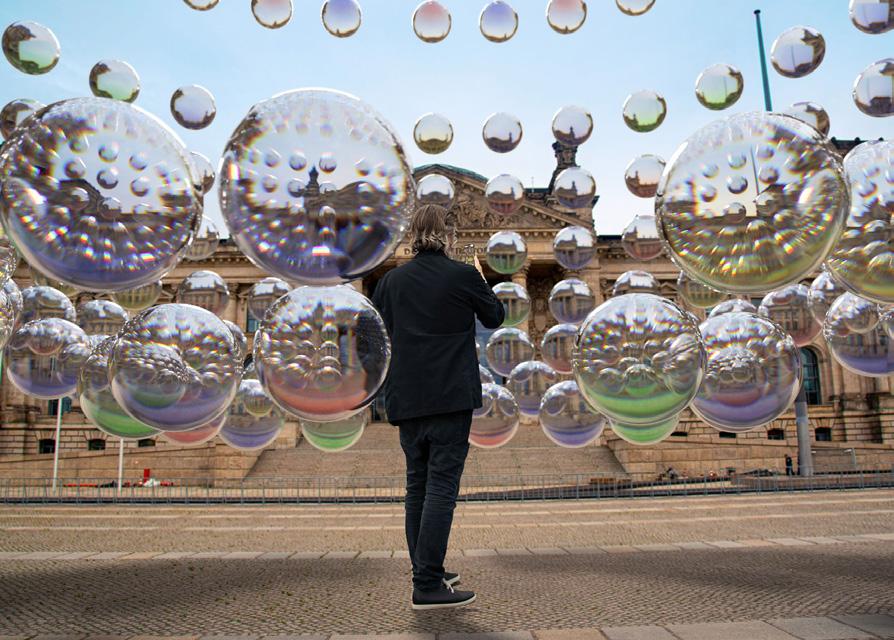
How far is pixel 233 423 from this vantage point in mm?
6336

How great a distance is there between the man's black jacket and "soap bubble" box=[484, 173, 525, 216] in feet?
8.05

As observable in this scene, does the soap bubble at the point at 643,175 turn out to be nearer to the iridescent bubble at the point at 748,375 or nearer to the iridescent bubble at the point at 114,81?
the iridescent bubble at the point at 748,375

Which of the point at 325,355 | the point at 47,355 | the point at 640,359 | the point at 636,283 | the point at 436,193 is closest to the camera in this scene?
the point at 325,355

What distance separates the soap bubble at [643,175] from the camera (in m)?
Result: 5.73

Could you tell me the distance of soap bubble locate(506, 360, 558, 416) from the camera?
7.28 meters

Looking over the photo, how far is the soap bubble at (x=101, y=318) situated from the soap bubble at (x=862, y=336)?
6415 mm

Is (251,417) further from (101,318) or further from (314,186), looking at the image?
(314,186)

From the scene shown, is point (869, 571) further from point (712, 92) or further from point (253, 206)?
point (253, 206)

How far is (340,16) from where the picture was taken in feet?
16.8

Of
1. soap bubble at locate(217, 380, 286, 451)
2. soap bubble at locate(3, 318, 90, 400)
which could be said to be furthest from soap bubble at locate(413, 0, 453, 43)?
soap bubble at locate(3, 318, 90, 400)

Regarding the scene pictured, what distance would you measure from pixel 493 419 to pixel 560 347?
104cm

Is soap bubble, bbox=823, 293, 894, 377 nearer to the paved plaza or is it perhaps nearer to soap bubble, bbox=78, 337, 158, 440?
the paved plaza

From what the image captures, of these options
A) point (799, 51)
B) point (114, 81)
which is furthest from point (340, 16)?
point (799, 51)

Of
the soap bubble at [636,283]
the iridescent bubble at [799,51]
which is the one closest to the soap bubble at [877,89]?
the iridescent bubble at [799,51]
